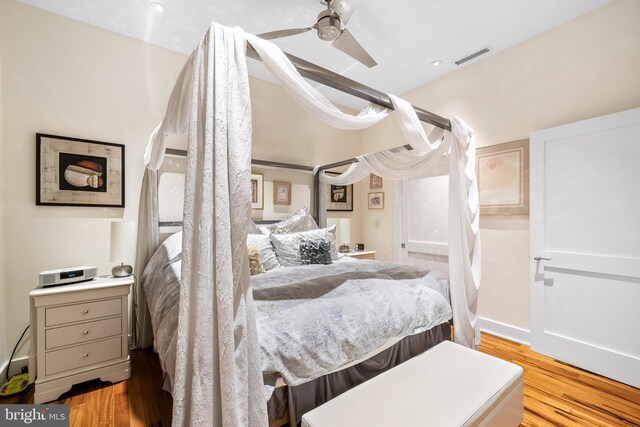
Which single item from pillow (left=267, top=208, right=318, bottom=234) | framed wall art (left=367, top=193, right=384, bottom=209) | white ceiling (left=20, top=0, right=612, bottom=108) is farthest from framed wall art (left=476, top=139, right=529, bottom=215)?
pillow (left=267, top=208, right=318, bottom=234)

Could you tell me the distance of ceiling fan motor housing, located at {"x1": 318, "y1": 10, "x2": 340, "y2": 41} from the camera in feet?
6.31

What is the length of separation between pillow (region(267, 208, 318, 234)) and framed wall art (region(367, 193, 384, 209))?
4.21 ft

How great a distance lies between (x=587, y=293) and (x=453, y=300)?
1.23 m

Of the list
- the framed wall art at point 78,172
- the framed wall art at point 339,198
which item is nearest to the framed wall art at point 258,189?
the framed wall art at point 339,198

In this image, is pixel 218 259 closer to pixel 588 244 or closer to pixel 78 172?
pixel 78 172

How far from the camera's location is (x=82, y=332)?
1.99m

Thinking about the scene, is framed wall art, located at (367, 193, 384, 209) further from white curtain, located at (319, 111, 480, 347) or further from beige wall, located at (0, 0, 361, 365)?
beige wall, located at (0, 0, 361, 365)

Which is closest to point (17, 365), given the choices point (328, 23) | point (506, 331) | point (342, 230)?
point (342, 230)

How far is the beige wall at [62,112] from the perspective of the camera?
219 cm

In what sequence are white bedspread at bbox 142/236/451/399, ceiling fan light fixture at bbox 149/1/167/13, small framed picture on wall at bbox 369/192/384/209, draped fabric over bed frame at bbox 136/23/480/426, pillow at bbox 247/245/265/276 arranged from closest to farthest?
draped fabric over bed frame at bbox 136/23/480/426 → white bedspread at bbox 142/236/451/399 → ceiling fan light fixture at bbox 149/1/167/13 → pillow at bbox 247/245/265/276 → small framed picture on wall at bbox 369/192/384/209

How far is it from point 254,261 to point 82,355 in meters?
1.35

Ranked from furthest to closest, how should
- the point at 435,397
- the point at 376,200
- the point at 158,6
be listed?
1. the point at 376,200
2. the point at 158,6
3. the point at 435,397

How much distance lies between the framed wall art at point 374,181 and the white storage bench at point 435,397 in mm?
2911

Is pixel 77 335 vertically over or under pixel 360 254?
under
